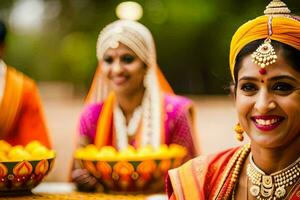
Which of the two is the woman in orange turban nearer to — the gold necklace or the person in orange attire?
the gold necklace

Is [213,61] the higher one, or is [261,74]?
[213,61]

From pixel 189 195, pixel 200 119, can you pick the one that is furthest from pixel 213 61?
pixel 189 195

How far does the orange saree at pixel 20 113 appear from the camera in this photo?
4.45 m

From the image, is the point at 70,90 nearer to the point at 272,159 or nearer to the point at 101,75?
the point at 101,75

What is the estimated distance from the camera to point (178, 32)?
9.87 metres

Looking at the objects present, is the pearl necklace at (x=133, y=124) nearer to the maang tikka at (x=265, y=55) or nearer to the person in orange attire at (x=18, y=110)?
the person in orange attire at (x=18, y=110)

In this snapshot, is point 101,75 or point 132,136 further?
point 101,75

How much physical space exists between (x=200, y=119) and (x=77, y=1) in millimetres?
3656

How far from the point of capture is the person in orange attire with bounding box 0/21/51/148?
4.45 meters

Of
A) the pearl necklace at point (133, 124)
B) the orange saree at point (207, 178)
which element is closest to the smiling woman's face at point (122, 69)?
the pearl necklace at point (133, 124)

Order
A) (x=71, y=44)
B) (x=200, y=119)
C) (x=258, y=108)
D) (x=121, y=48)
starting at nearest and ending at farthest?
(x=258, y=108) < (x=121, y=48) < (x=200, y=119) < (x=71, y=44)

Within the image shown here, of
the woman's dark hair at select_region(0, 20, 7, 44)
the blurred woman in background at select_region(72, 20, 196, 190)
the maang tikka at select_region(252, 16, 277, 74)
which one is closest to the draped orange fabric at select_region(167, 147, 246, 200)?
the maang tikka at select_region(252, 16, 277, 74)

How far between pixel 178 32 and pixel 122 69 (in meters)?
5.25

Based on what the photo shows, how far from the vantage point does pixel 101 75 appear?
16.7 feet
